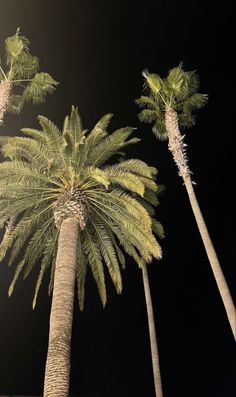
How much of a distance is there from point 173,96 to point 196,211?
6951 millimetres

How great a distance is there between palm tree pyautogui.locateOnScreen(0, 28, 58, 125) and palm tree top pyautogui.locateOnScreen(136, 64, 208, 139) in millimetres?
4492

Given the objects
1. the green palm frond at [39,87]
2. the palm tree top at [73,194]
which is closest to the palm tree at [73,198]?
the palm tree top at [73,194]

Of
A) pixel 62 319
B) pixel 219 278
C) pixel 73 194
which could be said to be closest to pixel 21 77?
pixel 73 194

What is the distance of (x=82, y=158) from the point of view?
1428 cm

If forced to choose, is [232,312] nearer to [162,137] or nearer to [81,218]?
[81,218]

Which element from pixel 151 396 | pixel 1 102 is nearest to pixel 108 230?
pixel 1 102

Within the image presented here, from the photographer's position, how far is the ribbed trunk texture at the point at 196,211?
37.0ft

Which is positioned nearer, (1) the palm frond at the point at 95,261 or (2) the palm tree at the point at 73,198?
(2) the palm tree at the point at 73,198

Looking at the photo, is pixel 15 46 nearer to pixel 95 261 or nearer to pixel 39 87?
pixel 39 87

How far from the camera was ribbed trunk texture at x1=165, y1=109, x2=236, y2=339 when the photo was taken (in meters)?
11.3

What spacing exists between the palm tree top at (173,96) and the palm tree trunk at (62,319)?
828cm

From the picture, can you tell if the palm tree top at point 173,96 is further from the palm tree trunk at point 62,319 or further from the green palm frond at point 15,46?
the palm tree trunk at point 62,319

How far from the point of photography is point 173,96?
18328 millimetres

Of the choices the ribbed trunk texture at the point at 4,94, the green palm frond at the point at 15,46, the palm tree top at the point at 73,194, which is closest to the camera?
the palm tree top at the point at 73,194
